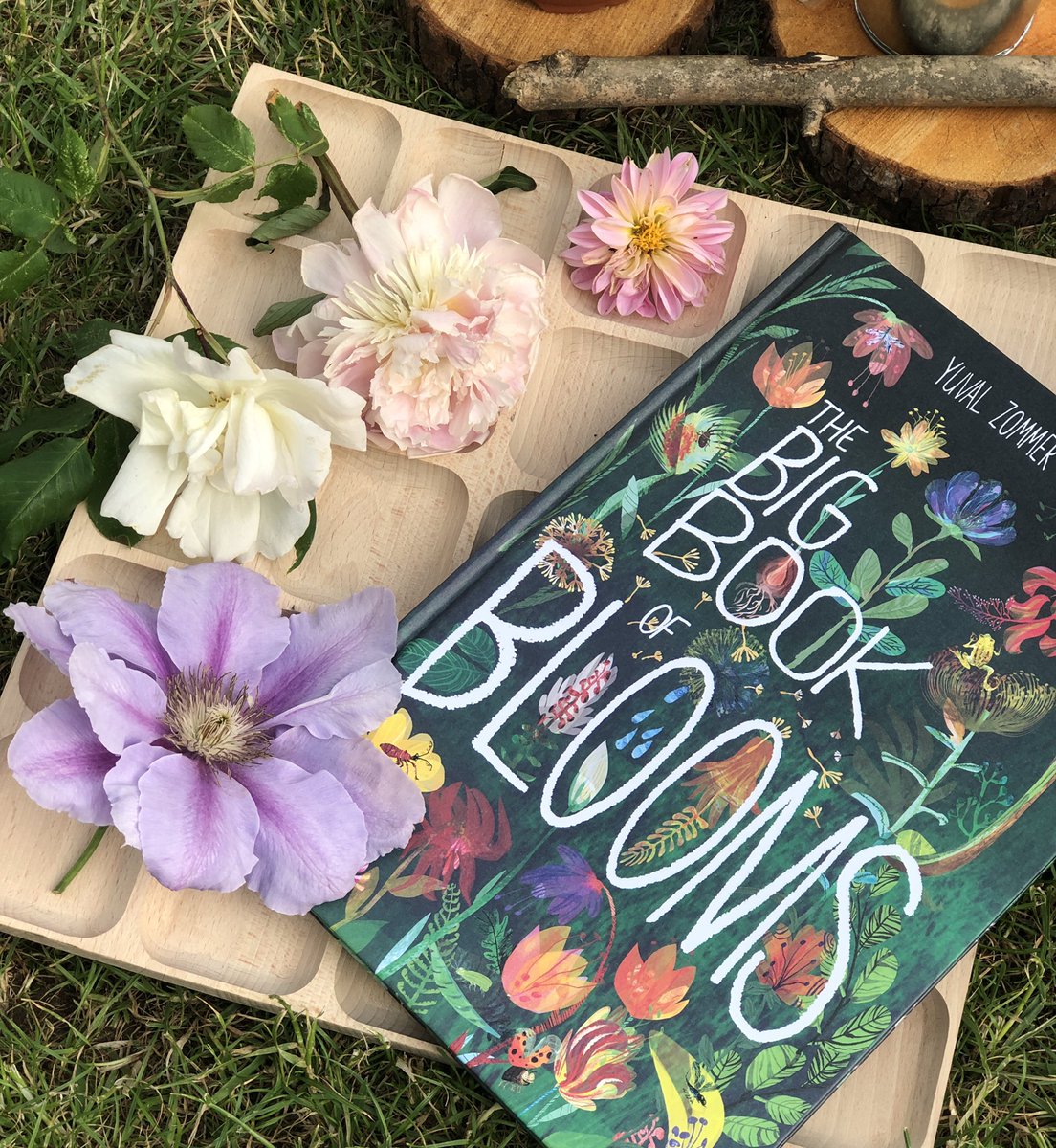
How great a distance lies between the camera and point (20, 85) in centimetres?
107

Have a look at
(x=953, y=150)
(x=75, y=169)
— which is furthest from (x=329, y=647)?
(x=953, y=150)

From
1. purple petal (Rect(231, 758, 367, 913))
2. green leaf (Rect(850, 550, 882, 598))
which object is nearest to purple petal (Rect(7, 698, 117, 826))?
purple petal (Rect(231, 758, 367, 913))

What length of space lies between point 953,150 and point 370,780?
0.70 m

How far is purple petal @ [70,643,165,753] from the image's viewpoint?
73 cm

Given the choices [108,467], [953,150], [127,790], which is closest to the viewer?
[127,790]

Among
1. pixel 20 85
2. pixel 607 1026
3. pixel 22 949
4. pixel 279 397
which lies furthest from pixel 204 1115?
pixel 20 85

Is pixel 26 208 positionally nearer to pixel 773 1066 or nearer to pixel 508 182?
pixel 508 182

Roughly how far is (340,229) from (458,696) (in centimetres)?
39

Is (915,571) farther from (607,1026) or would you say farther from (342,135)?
(342,135)

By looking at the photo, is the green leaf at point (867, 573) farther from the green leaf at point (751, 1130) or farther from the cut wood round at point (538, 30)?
the cut wood round at point (538, 30)

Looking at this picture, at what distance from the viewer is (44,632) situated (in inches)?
30.0

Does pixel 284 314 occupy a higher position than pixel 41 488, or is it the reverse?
pixel 284 314

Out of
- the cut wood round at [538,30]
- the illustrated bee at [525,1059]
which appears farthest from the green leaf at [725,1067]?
the cut wood round at [538,30]

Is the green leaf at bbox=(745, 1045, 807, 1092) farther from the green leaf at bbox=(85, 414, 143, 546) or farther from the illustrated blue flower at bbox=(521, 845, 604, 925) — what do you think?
the green leaf at bbox=(85, 414, 143, 546)
